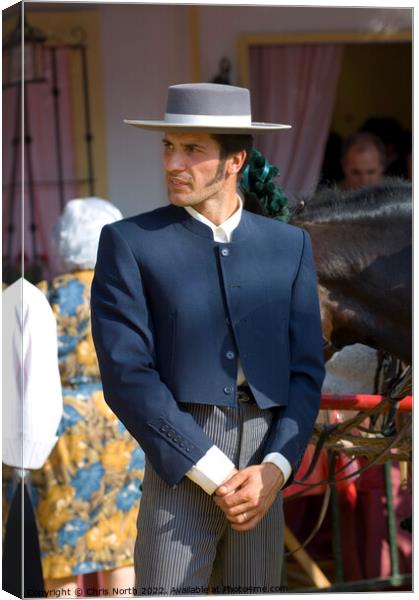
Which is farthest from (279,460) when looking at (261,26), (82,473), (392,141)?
(261,26)

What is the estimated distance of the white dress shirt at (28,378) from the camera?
3570 millimetres

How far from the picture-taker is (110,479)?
4469 mm

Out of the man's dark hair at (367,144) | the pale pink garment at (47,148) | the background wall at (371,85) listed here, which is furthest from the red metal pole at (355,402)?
the background wall at (371,85)

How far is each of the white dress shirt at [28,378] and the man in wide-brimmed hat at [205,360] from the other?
0.64 meters

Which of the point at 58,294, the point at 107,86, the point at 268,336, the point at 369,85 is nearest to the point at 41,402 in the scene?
the point at 58,294

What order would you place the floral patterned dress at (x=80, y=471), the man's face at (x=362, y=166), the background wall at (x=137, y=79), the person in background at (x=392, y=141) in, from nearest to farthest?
the floral patterned dress at (x=80, y=471) → the man's face at (x=362, y=166) → the person in background at (x=392, y=141) → the background wall at (x=137, y=79)

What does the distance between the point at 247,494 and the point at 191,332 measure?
1.36 feet

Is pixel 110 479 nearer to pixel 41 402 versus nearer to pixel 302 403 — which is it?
pixel 41 402

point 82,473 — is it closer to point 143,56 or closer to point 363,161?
point 363,161

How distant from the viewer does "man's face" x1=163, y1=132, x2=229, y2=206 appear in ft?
9.76

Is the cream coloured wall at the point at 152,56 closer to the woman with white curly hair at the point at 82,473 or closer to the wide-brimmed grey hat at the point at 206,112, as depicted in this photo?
the woman with white curly hair at the point at 82,473

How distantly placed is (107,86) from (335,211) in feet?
10.9

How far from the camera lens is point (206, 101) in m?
2.98

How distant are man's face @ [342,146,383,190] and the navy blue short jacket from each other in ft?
8.87
